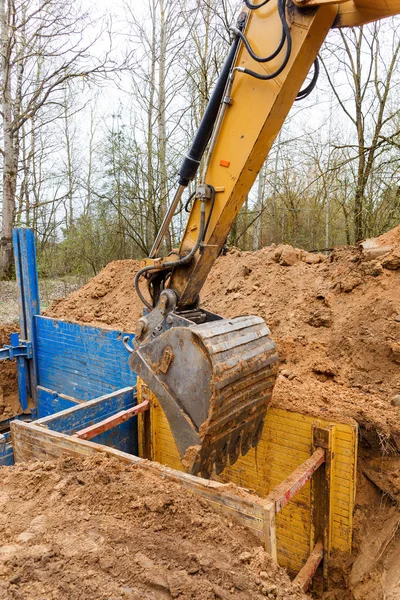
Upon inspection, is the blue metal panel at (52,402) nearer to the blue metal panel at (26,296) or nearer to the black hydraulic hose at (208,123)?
the blue metal panel at (26,296)

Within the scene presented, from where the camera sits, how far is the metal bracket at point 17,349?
6.66 metres

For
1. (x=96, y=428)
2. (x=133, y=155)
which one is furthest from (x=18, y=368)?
(x=133, y=155)

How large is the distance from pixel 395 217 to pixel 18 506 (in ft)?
27.5

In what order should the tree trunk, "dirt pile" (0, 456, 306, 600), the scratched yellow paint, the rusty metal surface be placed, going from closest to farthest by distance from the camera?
"dirt pile" (0, 456, 306, 600), the rusty metal surface, the scratched yellow paint, the tree trunk

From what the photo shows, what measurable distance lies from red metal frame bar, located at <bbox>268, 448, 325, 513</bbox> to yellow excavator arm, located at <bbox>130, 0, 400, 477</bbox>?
0.39 meters

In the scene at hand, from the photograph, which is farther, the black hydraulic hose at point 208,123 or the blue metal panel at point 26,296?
the blue metal panel at point 26,296

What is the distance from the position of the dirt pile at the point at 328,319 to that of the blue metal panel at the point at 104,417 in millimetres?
1423

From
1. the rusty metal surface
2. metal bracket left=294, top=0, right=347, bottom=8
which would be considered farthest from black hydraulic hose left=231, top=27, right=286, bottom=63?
the rusty metal surface

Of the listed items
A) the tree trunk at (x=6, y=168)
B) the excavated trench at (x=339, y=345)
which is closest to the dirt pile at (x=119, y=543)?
the excavated trench at (x=339, y=345)

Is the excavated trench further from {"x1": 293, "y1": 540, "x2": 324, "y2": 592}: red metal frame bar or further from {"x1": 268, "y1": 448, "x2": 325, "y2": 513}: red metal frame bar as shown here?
{"x1": 268, "y1": 448, "x2": 325, "y2": 513}: red metal frame bar

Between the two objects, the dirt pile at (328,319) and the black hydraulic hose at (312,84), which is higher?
the black hydraulic hose at (312,84)

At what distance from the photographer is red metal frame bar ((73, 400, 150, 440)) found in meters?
3.25

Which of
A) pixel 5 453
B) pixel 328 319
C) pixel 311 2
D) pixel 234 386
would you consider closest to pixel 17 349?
pixel 5 453

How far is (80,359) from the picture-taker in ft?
20.7
